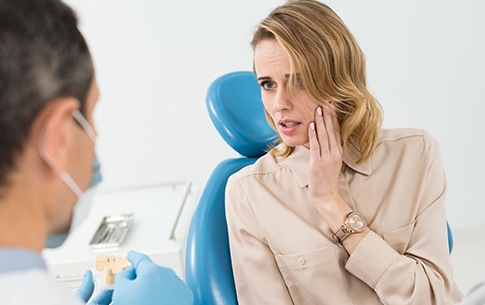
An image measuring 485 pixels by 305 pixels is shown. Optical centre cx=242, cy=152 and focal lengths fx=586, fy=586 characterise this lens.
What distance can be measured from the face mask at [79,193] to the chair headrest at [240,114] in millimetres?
773

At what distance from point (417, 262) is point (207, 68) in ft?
4.75

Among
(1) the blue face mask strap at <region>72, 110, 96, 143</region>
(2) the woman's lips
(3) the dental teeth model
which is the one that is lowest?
(3) the dental teeth model

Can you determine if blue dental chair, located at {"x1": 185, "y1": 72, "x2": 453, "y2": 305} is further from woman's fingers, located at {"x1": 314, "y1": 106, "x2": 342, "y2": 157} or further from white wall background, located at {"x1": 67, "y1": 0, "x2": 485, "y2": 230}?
white wall background, located at {"x1": 67, "y1": 0, "x2": 485, "y2": 230}

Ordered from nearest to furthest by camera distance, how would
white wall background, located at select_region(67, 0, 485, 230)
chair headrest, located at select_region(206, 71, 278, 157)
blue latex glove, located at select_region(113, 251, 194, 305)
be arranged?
1. blue latex glove, located at select_region(113, 251, 194, 305)
2. chair headrest, located at select_region(206, 71, 278, 157)
3. white wall background, located at select_region(67, 0, 485, 230)

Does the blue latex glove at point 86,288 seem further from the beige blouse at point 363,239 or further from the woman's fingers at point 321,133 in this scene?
the woman's fingers at point 321,133

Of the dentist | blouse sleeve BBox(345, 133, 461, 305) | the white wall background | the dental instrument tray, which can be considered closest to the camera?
the dentist

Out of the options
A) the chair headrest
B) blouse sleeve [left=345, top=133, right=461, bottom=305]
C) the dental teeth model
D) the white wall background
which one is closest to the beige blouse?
blouse sleeve [left=345, top=133, right=461, bottom=305]

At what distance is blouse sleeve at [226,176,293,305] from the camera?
132 centimetres

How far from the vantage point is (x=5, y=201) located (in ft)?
1.96

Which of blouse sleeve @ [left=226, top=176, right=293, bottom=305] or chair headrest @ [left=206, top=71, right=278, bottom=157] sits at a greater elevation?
chair headrest @ [left=206, top=71, right=278, bottom=157]

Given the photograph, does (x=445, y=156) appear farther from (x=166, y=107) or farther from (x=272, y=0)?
(x=166, y=107)

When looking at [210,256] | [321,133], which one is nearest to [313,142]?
[321,133]

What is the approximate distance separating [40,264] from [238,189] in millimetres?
805

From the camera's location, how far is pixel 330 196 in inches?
52.5
